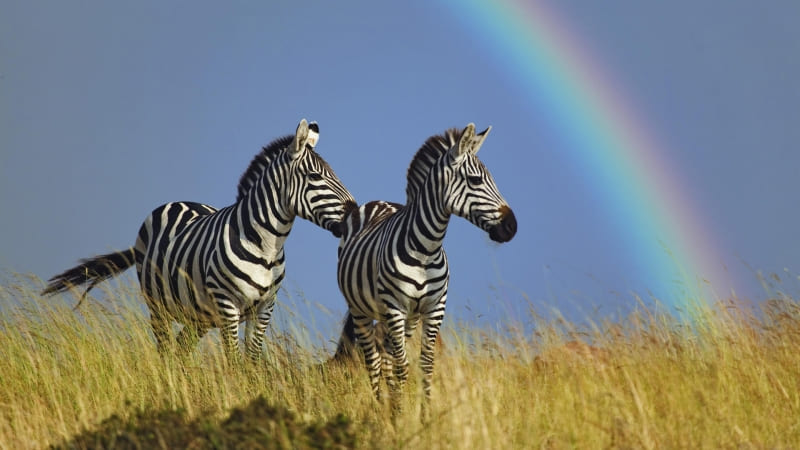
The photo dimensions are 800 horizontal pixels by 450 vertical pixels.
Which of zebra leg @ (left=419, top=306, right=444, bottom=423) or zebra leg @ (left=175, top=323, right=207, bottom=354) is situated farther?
zebra leg @ (left=175, top=323, right=207, bottom=354)

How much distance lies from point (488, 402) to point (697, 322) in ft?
12.5

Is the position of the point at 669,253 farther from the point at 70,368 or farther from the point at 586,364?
the point at 70,368

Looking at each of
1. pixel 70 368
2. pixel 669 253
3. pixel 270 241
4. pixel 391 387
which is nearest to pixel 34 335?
pixel 70 368

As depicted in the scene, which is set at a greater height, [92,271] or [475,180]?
[92,271]

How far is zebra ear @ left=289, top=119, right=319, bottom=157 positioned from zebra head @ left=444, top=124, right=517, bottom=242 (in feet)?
5.85

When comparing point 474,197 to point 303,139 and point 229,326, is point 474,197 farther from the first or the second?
point 229,326

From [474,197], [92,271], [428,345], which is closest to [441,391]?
[428,345]

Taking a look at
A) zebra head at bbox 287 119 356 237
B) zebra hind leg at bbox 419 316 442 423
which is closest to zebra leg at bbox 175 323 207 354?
zebra head at bbox 287 119 356 237

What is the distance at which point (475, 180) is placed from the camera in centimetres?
865

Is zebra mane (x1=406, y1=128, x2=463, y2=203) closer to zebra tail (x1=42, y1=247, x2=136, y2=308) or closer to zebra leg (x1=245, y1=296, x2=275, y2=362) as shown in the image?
zebra leg (x1=245, y1=296, x2=275, y2=362)

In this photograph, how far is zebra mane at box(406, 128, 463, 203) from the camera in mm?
9211

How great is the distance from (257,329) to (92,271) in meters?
3.77

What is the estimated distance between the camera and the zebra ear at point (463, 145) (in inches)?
339

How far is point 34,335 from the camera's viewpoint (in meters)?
10.6
